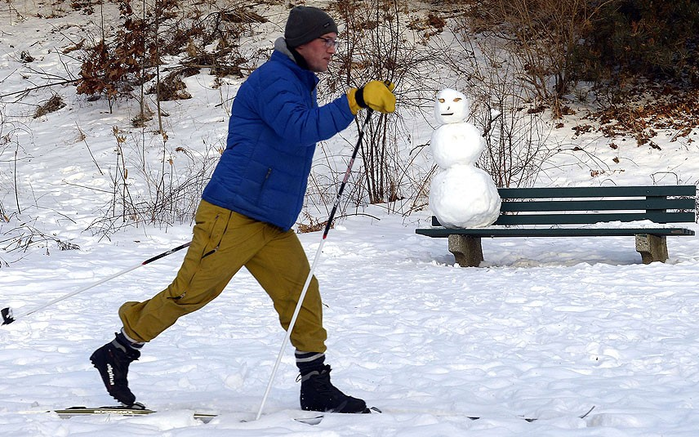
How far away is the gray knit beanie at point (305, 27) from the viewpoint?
3521mm

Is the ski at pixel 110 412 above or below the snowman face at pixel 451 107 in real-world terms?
below

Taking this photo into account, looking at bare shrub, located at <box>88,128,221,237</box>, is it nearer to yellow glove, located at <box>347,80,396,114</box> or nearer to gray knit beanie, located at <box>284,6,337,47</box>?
gray knit beanie, located at <box>284,6,337,47</box>

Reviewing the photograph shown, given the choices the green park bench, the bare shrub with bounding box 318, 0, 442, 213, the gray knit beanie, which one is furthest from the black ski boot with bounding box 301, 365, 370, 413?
the bare shrub with bounding box 318, 0, 442, 213

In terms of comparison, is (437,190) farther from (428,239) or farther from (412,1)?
(412,1)

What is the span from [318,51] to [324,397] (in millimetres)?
1443

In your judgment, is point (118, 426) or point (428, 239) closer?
point (118, 426)

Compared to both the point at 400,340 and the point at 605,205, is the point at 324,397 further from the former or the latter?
the point at 605,205

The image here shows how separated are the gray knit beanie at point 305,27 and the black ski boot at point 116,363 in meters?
1.41

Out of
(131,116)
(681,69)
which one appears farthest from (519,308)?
(131,116)

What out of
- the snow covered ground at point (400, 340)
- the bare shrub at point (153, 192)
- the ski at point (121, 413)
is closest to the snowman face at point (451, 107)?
the snow covered ground at point (400, 340)

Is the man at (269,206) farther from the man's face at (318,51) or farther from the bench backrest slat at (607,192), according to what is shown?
the bench backrest slat at (607,192)

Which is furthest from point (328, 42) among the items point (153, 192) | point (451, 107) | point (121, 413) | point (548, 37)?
point (548, 37)

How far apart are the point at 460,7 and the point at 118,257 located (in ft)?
32.3

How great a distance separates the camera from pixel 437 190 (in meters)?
7.77
